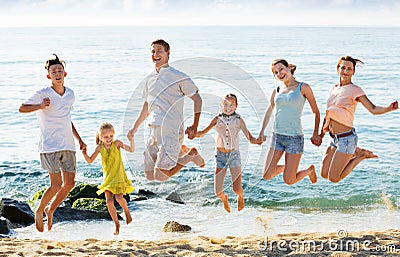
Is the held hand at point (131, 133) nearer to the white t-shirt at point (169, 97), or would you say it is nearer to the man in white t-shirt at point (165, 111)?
the man in white t-shirt at point (165, 111)

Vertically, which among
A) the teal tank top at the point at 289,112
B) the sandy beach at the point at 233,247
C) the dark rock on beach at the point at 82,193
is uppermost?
the teal tank top at the point at 289,112

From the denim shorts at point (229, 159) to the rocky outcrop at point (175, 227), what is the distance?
3.52 metres

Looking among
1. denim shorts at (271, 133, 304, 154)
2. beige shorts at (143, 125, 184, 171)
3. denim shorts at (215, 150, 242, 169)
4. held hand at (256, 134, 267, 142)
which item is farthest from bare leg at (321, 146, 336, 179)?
beige shorts at (143, 125, 184, 171)

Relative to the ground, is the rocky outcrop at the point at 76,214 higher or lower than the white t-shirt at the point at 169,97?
lower

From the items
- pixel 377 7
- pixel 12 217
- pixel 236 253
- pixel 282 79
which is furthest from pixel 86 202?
pixel 377 7

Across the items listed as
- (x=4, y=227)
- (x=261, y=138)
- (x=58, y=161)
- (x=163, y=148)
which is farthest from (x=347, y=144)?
(x=4, y=227)

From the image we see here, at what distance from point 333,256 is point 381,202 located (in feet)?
19.1

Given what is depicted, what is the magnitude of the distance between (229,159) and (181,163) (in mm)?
595

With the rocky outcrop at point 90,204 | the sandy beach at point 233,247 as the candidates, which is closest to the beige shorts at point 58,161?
the sandy beach at point 233,247

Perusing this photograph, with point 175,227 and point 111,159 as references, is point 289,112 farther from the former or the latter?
point 175,227

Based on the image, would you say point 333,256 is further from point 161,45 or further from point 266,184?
point 266,184

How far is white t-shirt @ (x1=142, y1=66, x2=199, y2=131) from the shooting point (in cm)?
670

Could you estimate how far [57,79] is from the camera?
6648mm

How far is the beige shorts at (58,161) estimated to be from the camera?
668 cm
